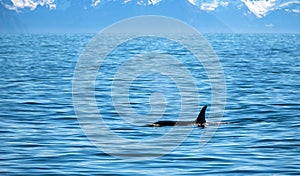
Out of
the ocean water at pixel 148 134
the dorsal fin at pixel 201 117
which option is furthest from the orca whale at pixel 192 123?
the ocean water at pixel 148 134

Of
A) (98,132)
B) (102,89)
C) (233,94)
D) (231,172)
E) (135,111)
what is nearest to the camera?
(231,172)

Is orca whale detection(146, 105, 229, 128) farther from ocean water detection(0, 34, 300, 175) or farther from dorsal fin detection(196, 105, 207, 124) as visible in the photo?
ocean water detection(0, 34, 300, 175)

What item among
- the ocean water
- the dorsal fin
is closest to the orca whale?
the dorsal fin

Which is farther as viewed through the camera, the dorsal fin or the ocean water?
the dorsal fin

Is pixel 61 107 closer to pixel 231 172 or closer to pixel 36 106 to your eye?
pixel 36 106

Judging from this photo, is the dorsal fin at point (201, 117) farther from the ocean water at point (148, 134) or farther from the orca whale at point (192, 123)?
the ocean water at point (148, 134)

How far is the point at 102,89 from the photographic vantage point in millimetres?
37969

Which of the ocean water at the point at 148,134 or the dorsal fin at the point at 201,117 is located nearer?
the ocean water at the point at 148,134

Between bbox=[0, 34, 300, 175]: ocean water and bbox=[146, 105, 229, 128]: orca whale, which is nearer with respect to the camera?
bbox=[0, 34, 300, 175]: ocean water

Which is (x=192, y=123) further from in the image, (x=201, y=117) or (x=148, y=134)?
(x=148, y=134)

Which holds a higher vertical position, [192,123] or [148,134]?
[192,123]

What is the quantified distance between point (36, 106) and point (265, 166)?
45.3 feet

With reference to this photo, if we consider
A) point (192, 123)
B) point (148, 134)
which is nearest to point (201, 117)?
point (192, 123)

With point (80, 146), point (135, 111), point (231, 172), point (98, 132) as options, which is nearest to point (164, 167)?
point (231, 172)
